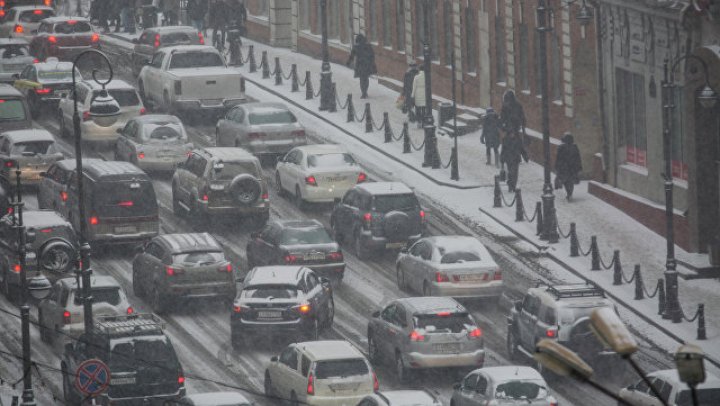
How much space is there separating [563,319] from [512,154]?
1348 centimetres

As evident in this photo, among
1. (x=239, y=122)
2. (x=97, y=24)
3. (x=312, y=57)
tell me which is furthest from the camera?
(x=97, y=24)

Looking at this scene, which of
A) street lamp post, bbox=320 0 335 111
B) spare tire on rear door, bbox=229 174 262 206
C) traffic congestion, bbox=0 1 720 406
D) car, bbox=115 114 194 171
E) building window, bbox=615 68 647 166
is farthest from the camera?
street lamp post, bbox=320 0 335 111

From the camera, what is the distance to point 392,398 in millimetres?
23797

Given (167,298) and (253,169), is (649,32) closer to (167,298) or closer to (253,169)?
(253,169)

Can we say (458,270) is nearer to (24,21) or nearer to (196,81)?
(196,81)

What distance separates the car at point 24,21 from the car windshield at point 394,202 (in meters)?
30.0

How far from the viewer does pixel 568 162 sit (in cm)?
4041

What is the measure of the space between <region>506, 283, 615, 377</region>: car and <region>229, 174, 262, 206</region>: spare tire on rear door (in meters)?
10.5

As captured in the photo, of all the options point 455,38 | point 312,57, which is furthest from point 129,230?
point 312,57

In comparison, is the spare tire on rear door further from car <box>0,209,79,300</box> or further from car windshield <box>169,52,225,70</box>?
car windshield <box>169,52,225,70</box>

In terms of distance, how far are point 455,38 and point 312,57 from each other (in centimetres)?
1120

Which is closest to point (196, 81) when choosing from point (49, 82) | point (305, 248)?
point (49, 82)

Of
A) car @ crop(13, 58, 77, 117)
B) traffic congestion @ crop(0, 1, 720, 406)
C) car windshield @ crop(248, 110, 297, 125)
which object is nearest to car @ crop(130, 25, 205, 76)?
car @ crop(13, 58, 77, 117)

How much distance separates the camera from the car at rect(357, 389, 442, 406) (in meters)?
23.5
